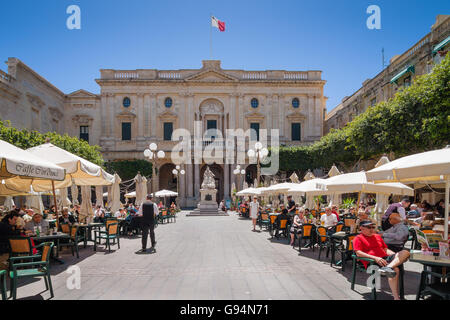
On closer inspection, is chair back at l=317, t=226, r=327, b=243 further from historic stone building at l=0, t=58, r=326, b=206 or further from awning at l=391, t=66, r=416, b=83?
historic stone building at l=0, t=58, r=326, b=206

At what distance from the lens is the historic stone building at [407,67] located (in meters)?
19.2

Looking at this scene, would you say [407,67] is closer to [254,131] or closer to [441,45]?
[441,45]

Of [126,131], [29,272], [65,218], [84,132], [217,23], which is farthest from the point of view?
[84,132]

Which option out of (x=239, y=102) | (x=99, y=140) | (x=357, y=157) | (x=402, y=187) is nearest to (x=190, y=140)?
(x=239, y=102)

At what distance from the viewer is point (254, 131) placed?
41.6 meters

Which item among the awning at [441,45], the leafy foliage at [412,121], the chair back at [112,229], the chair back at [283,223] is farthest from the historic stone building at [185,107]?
the chair back at [112,229]

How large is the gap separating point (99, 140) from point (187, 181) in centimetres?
1199

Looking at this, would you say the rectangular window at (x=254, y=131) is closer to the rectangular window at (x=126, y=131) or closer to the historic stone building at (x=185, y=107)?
the historic stone building at (x=185, y=107)

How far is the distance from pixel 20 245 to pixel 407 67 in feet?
77.7

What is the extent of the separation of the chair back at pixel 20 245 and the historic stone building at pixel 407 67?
18.5 m

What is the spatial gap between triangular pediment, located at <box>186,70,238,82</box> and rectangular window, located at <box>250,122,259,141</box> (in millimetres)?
5909

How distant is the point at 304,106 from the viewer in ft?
140

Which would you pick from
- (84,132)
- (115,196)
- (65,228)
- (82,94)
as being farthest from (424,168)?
(82,94)
